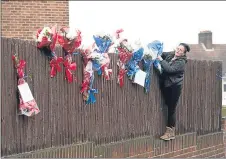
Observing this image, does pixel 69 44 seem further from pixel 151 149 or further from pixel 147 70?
pixel 151 149

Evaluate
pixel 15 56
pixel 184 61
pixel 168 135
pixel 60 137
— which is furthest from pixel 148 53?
pixel 15 56

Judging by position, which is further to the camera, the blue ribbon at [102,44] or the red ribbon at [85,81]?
the blue ribbon at [102,44]

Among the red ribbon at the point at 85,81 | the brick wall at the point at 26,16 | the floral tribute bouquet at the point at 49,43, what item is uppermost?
the brick wall at the point at 26,16

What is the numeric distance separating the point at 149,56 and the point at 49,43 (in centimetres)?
226

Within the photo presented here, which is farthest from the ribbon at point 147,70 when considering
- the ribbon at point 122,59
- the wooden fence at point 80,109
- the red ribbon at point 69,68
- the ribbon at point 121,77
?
the red ribbon at point 69,68

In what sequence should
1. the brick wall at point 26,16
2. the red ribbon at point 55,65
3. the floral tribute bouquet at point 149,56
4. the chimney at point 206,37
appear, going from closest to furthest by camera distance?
the red ribbon at point 55,65
the floral tribute bouquet at point 149,56
the brick wall at point 26,16
the chimney at point 206,37

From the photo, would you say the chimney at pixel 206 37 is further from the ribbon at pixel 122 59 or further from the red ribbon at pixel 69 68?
the red ribbon at pixel 69 68

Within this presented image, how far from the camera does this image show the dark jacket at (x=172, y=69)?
27.7ft

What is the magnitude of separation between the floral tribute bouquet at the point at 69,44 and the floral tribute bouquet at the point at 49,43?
154 millimetres

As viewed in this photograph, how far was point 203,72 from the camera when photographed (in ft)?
32.8

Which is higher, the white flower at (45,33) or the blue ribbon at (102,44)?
the white flower at (45,33)

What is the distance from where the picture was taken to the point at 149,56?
8.28 metres

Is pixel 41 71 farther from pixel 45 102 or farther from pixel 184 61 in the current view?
pixel 184 61

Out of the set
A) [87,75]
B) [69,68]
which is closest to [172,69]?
[87,75]
